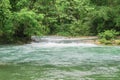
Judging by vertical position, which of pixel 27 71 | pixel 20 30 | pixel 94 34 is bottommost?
pixel 94 34

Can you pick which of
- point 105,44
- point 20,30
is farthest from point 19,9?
point 105,44

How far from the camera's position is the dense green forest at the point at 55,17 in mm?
34375

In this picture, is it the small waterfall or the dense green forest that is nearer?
the small waterfall

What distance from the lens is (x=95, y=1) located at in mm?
48062

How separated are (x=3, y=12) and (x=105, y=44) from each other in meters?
15.2

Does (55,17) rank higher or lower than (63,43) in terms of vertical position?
lower

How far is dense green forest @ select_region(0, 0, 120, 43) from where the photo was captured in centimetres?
3438

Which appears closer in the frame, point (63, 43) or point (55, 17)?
point (63, 43)

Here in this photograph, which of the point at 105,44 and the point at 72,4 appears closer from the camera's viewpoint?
the point at 105,44

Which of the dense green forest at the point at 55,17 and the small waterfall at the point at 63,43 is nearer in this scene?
the small waterfall at the point at 63,43

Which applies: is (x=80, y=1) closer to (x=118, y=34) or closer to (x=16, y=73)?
(x=118, y=34)

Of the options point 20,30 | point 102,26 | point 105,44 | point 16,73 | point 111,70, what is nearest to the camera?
point 16,73

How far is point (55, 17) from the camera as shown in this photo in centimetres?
5606

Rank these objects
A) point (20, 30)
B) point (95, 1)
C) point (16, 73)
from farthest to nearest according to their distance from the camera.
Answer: point (95, 1) < point (20, 30) < point (16, 73)
